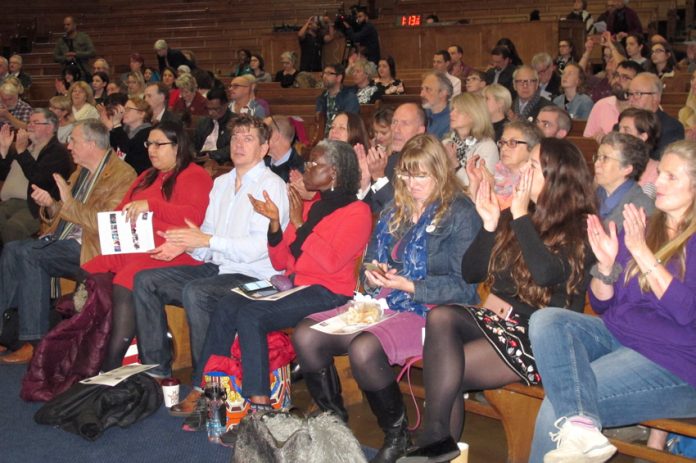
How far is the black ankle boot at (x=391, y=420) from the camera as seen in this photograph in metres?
3.17

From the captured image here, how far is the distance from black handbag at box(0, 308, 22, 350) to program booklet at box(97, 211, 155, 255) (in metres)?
0.91

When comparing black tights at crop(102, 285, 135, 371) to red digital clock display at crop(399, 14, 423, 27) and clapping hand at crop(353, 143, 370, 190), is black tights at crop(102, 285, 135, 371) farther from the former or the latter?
red digital clock display at crop(399, 14, 423, 27)

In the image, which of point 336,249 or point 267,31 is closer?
point 336,249

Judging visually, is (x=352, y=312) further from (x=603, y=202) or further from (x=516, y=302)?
(x=603, y=202)

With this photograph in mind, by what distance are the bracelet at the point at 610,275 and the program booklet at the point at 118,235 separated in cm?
228

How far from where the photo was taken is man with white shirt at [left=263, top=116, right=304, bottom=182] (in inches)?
200

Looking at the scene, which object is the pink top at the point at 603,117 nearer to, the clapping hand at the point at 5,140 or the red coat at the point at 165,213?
the red coat at the point at 165,213

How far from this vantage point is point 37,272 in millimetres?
4766

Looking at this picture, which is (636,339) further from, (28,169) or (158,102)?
(158,102)

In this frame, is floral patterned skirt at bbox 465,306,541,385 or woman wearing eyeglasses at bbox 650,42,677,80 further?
woman wearing eyeglasses at bbox 650,42,677,80

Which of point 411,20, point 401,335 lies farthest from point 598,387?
point 411,20

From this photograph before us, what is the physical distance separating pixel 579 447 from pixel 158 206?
8.42ft

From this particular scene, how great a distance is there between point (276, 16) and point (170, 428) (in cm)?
1287

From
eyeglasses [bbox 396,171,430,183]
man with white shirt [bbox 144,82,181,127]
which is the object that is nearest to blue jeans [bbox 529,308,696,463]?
eyeglasses [bbox 396,171,430,183]
